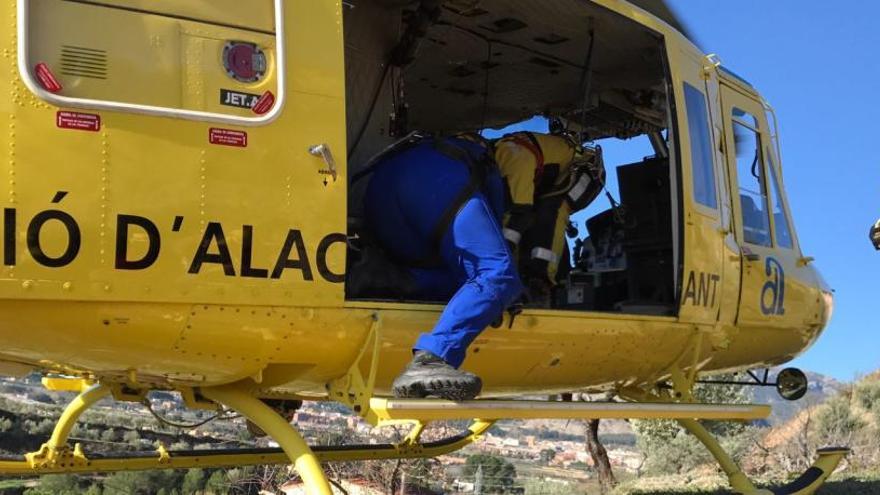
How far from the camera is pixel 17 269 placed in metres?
3.11

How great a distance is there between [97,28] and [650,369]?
157 inches

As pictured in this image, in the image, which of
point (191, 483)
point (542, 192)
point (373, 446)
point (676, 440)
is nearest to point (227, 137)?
point (542, 192)

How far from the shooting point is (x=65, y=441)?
5578mm

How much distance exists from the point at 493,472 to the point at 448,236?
877cm

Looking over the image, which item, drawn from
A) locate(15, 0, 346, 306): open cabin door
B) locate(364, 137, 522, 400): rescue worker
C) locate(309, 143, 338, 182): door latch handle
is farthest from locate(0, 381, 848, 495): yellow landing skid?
locate(309, 143, 338, 182): door latch handle

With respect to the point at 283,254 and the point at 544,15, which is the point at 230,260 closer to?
the point at 283,254

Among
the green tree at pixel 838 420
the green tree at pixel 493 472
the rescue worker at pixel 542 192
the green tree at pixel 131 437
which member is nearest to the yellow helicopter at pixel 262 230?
the rescue worker at pixel 542 192

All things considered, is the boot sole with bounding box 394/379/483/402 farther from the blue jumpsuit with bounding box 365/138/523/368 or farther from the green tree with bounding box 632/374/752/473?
the green tree with bounding box 632/374/752/473

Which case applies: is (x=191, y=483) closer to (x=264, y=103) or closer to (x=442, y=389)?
(x=442, y=389)

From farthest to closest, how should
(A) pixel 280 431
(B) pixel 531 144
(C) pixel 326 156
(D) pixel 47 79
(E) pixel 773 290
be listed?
(E) pixel 773 290
(B) pixel 531 144
(A) pixel 280 431
(C) pixel 326 156
(D) pixel 47 79

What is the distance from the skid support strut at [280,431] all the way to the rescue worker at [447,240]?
1.56 feet

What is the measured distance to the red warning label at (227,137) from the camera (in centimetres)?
344

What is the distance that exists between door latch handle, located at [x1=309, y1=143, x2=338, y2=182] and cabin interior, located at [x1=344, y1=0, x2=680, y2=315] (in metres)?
0.82

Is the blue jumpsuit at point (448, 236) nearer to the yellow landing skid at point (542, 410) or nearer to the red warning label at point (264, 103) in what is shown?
the yellow landing skid at point (542, 410)
